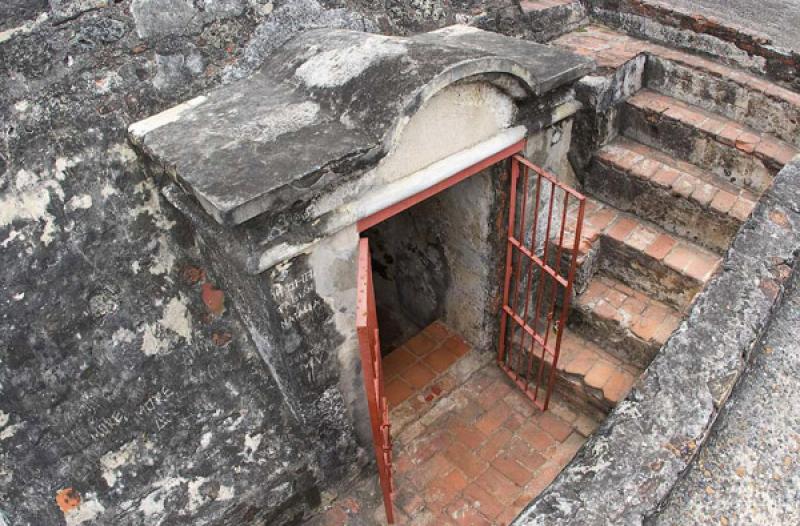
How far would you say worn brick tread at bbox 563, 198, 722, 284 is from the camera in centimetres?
422

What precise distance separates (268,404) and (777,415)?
8.12 ft

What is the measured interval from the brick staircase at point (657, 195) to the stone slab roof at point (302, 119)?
1.79 metres

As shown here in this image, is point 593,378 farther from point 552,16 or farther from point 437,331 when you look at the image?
point 552,16

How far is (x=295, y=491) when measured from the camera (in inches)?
141

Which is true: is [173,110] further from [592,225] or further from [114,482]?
[592,225]

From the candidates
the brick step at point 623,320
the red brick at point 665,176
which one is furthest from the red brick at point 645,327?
the red brick at point 665,176

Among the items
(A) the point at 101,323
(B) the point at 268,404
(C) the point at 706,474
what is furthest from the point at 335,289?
(C) the point at 706,474

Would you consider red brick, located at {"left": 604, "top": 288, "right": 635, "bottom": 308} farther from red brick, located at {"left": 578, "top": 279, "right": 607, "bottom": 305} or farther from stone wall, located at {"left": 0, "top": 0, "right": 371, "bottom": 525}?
stone wall, located at {"left": 0, "top": 0, "right": 371, "bottom": 525}

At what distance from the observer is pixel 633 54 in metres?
4.92

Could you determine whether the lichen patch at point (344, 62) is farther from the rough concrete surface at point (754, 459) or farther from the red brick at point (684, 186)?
the red brick at point (684, 186)

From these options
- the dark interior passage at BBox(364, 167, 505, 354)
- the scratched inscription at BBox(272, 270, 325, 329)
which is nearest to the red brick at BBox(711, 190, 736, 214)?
the dark interior passage at BBox(364, 167, 505, 354)

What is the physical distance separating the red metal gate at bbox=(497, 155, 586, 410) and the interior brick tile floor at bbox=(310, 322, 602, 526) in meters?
0.18

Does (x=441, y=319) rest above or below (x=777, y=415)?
below

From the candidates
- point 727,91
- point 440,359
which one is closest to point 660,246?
point 727,91
